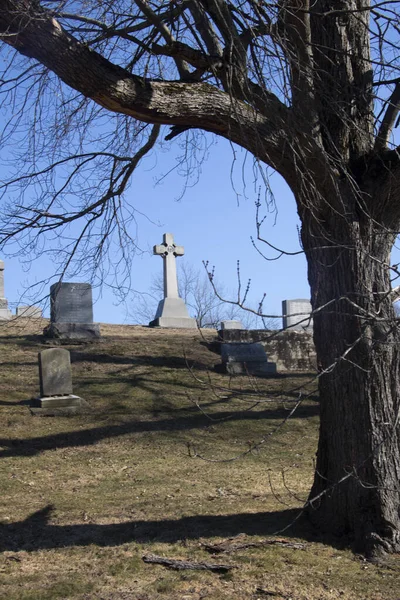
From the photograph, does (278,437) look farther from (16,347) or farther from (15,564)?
(16,347)

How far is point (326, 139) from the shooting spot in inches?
259

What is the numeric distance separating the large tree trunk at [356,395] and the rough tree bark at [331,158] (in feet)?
0.04

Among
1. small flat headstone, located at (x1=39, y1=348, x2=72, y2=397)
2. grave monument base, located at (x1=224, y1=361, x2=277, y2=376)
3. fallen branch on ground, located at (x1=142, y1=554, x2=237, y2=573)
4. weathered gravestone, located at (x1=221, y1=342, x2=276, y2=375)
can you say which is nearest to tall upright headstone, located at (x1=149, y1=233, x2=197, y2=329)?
weathered gravestone, located at (x1=221, y1=342, x2=276, y2=375)

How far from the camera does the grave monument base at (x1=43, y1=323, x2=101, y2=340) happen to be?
1647 cm

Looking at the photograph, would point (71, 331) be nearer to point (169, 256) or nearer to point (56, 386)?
point (56, 386)

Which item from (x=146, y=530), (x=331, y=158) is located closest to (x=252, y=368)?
(x=146, y=530)

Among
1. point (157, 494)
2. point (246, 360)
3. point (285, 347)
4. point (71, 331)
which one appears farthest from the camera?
point (285, 347)

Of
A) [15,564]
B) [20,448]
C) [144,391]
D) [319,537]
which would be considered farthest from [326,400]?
[144,391]

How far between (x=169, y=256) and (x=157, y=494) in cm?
1526

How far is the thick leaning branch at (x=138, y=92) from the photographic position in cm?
559

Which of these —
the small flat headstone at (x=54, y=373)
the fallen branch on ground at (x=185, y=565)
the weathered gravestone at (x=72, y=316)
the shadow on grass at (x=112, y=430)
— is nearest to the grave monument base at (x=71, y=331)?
the weathered gravestone at (x=72, y=316)

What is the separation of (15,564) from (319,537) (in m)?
2.66

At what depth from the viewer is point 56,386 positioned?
11930 mm

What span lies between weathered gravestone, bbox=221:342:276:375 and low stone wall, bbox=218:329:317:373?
74 cm
